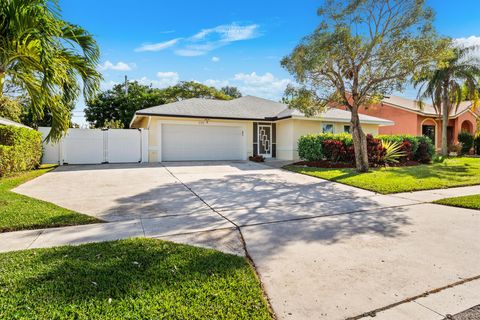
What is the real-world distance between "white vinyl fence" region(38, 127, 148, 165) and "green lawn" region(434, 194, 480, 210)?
14.2 meters

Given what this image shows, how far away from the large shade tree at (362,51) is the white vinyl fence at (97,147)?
9.39 m

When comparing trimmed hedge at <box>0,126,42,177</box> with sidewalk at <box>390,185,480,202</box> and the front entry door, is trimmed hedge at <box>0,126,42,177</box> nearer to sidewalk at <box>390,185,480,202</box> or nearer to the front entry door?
the front entry door

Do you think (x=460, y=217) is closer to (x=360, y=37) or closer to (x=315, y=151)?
(x=360, y=37)

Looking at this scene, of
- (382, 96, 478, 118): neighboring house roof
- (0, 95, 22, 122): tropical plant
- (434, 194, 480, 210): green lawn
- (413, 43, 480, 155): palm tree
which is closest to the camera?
(434, 194, 480, 210): green lawn

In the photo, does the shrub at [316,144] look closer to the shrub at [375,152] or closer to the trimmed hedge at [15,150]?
the shrub at [375,152]

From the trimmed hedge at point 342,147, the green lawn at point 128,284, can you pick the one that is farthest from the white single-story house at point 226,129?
the green lawn at point 128,284

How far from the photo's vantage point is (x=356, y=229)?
4.94 meters

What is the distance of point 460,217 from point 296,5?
10.8 meters

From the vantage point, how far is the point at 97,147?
15719 millimetres

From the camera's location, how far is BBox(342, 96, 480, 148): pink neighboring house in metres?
24.1

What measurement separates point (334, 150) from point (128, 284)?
1312 centimetres

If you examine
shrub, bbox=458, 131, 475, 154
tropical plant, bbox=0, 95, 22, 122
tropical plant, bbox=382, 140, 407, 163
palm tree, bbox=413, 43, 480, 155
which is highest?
palm tree, bbox=413, 43, 480, 155

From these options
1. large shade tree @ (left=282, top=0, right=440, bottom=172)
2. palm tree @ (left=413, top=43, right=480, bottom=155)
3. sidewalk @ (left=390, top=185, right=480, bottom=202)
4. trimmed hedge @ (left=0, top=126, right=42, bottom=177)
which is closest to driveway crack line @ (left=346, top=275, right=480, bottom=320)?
sidewalk @ (left=390, top=185, right=480, bottom=202)

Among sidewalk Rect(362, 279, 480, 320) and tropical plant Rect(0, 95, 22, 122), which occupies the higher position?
tropical plant Rect(0, 95, 22, 122)
